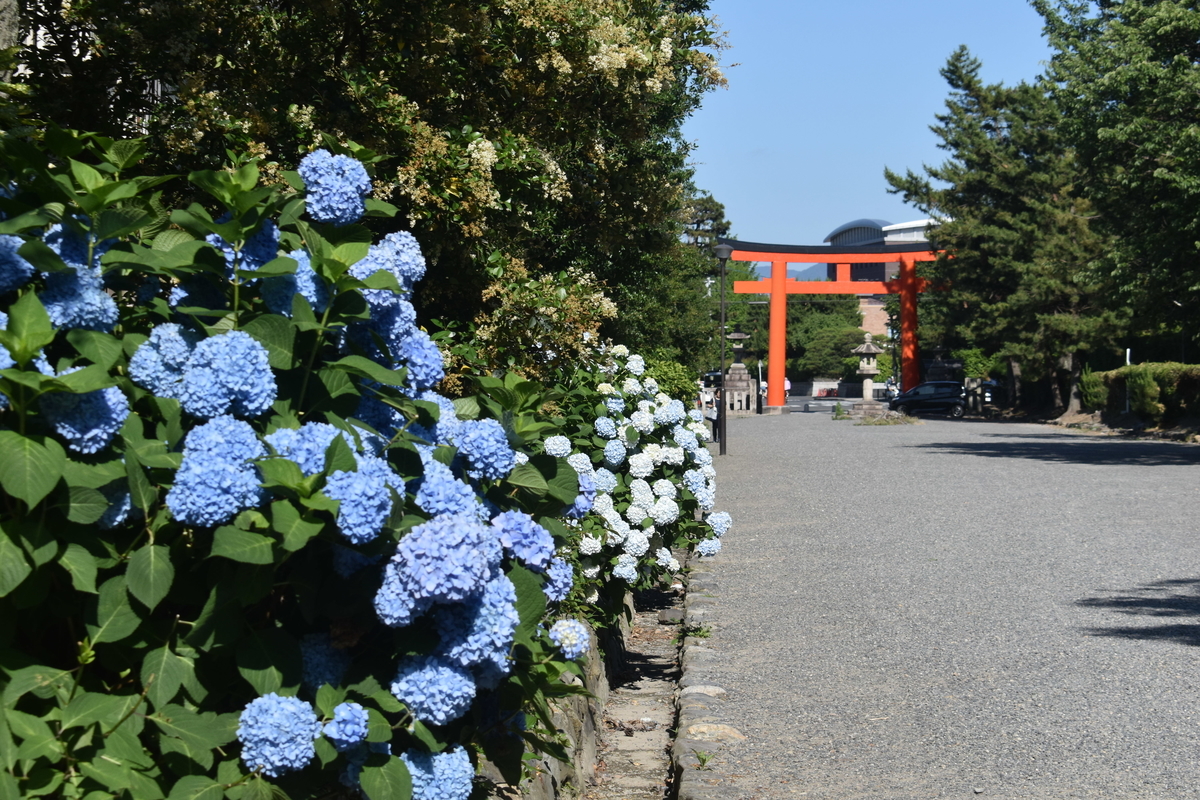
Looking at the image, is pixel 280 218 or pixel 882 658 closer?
pixel 280 218

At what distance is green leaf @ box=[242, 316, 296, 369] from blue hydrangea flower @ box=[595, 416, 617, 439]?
12.1ft

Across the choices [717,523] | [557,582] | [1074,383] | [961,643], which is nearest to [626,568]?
[717,523]

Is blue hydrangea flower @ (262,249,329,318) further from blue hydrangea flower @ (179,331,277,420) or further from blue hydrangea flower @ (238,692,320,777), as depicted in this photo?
blue hydrangea flower @ (238,692,320,777)

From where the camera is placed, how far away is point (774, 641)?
6406mm

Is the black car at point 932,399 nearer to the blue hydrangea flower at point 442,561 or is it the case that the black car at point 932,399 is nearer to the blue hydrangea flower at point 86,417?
the blue hydrangea flower at point 442,561

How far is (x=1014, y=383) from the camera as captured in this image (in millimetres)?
40656

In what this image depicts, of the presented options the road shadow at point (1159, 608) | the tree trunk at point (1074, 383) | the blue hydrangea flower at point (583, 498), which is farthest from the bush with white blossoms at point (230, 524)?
the tree trunk at point (1074, 383)

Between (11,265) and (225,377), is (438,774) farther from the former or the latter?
(11,265)

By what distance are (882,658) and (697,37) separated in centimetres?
505

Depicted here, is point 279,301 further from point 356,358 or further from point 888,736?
point 888,736

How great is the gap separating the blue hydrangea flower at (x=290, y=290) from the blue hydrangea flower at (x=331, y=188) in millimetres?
175

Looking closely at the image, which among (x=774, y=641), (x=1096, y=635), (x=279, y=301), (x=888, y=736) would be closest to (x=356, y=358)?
(x=279, y=301)

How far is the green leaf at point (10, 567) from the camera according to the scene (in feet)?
5.26

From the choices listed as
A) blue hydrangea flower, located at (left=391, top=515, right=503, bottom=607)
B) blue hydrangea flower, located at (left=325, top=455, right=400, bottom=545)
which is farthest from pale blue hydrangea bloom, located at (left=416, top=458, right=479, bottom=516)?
blue hydrangea flower, located at (left=325, top=455, right=400, bottom=545)
